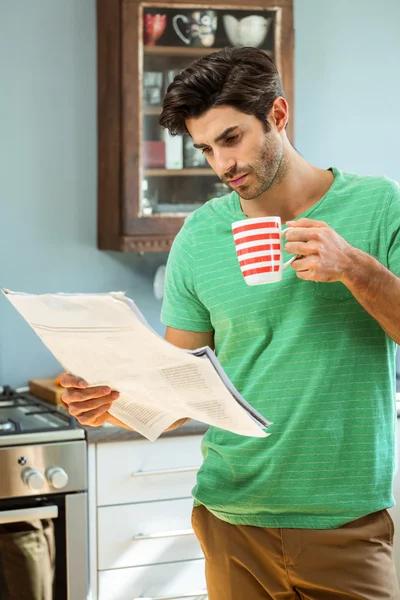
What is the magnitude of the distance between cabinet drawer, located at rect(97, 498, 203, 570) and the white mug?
1.38m

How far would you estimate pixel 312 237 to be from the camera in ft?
4.18

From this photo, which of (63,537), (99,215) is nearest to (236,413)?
(63,537)

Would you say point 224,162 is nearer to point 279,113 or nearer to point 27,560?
point 279,113

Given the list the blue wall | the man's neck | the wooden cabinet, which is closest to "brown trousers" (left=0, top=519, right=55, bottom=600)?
the blue wall

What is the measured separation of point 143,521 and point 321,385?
1282 mm

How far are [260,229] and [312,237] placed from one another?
79 millimetres

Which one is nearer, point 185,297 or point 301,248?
point 301,248

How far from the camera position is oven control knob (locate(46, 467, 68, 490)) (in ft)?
7.89

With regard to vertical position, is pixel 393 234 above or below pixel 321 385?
above

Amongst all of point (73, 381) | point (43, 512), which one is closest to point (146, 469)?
point (43, 512)

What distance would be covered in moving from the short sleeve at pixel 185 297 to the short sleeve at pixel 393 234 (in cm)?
36

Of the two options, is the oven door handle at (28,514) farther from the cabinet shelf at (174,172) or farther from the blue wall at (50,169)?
the cabinet shelf at (174,172)

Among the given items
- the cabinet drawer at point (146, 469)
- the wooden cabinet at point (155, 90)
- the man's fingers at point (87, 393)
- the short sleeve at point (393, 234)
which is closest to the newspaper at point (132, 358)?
the man's fingers at point (87, 393)

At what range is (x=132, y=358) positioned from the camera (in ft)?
4.31
